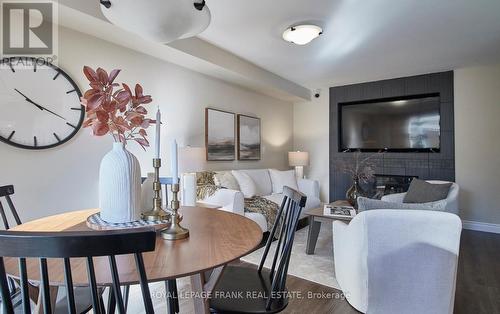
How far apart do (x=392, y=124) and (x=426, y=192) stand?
6.35 ft

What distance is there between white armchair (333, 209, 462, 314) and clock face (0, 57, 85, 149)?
249cm

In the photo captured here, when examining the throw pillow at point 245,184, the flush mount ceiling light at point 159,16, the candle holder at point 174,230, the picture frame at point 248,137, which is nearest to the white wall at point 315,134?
the picture frame at point 248,137

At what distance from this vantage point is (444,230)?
60.9 inches

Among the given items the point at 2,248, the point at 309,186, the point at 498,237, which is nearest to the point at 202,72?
the point at 309,186

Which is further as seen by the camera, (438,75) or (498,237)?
(438,75)

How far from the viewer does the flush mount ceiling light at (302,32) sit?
2.71 metres

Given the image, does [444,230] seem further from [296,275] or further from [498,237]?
[498,237]

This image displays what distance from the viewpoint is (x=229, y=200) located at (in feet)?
9.93

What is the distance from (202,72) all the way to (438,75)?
3.64m

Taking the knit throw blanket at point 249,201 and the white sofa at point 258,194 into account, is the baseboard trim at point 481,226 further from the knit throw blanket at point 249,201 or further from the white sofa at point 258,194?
the knit throw blanket at point 249,201

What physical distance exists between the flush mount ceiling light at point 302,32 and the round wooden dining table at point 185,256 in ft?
6.83

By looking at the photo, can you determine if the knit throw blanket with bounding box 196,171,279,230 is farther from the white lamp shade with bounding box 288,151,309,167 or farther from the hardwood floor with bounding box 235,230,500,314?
the white lamp shade with bounding box 288,151,309,167

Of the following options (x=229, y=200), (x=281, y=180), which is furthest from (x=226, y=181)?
(x=281, y=180)

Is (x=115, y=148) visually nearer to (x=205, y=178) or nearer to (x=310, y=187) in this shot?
(x=205, y=178)
